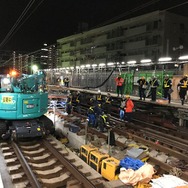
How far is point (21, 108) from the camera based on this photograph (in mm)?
9312

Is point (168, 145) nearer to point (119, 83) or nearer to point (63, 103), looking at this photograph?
point (119, 83)

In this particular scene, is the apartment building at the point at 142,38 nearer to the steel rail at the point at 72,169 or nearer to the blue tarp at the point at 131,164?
the steel rail at the point at 72,169

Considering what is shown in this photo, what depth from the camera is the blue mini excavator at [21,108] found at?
9.13 meters

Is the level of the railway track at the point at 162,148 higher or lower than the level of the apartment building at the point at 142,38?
lower

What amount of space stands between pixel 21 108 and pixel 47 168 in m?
2.88

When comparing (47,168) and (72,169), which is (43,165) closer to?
(47,168)

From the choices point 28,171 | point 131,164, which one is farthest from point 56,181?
point 131,164

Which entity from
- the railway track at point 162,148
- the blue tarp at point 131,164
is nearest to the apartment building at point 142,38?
the railway track at point 162,148

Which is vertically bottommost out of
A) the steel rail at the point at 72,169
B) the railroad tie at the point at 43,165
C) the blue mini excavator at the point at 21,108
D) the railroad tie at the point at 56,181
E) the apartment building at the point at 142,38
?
the railroad tie at the point at 56,181

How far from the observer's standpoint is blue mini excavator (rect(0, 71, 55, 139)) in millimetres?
9133

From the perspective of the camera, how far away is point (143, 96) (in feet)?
53.4

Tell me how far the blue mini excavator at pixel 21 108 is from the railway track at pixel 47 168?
598mm

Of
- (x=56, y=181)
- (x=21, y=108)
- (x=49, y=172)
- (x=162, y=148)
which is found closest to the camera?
(x=56, y=181)

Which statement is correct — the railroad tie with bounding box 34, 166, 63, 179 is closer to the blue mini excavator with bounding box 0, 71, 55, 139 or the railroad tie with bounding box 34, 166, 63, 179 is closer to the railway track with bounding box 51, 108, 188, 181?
the blue mini excavator with bounding box 0, 71, 55, 139
